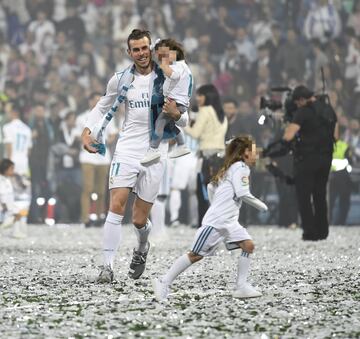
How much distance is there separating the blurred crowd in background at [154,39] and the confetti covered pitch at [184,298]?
10021 mm

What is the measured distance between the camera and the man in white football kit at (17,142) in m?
25.8

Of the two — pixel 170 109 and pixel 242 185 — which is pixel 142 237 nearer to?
pixel 170 109

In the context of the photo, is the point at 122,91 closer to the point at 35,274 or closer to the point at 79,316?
the point at 35,274

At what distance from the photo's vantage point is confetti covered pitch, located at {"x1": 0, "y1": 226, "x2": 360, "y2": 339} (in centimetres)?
920

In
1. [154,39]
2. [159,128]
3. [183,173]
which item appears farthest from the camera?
[154,39]

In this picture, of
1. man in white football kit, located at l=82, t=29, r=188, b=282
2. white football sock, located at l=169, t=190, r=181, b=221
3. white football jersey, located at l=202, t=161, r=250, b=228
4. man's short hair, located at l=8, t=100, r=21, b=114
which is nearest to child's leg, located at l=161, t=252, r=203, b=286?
white football jersey, located at l=202, t=161, r=250, b=228

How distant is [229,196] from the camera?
1130 centimetres

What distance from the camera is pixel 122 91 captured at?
41.2ft

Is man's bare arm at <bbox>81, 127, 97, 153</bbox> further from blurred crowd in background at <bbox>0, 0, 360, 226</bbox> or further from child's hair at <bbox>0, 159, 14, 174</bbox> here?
blurred crowd in background at <bbox>0, 0, 360, 226</bbox>

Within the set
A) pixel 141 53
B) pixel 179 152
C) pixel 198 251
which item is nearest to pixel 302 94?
pixel 179 152

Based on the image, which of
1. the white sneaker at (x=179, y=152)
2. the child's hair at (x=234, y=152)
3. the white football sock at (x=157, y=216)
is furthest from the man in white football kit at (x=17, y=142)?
the child's hair at (x=234, y=152)

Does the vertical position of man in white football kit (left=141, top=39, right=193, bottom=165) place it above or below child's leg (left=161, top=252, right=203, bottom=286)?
above

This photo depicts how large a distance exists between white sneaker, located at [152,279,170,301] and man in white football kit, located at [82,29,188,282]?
1.55 meters

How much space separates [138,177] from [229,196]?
5.41 feet
